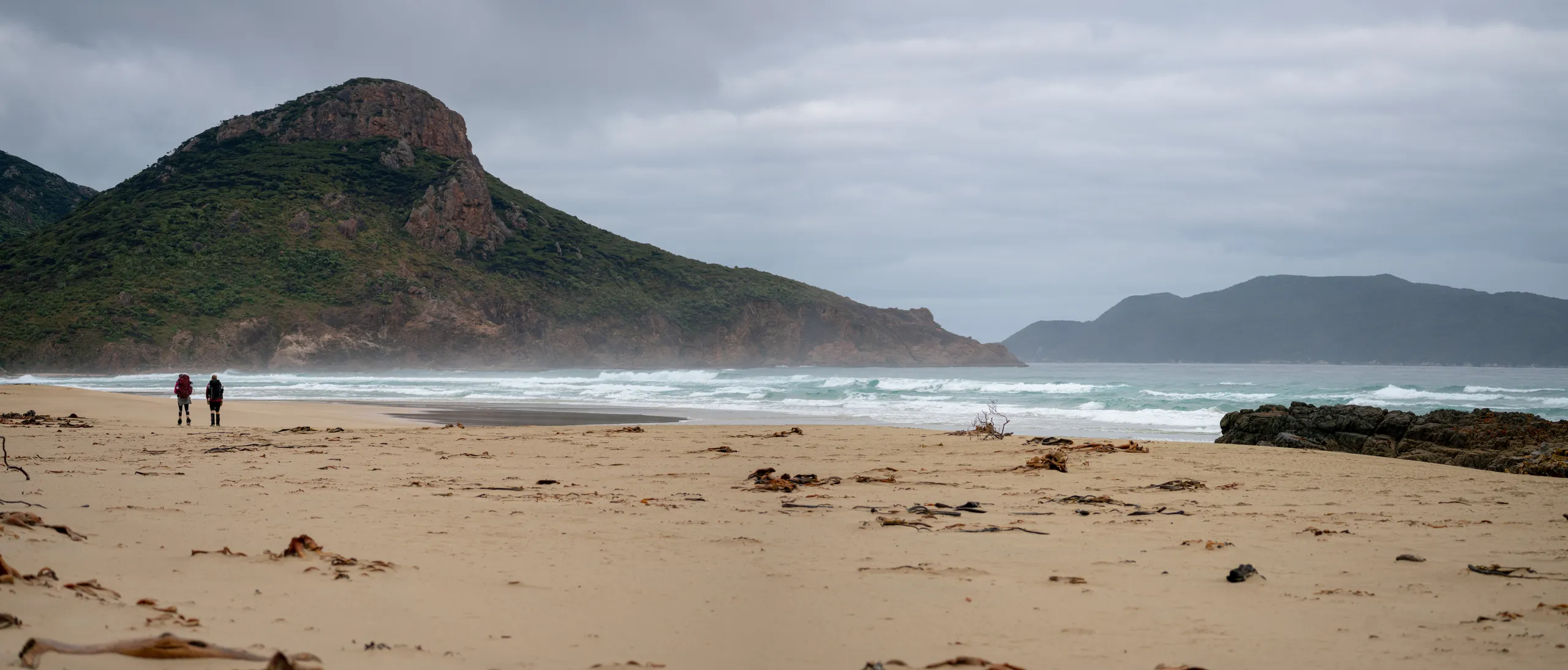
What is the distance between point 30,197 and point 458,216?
4039cm

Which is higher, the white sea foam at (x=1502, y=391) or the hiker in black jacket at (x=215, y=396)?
the hiker in black jacket at (x=215, y=396)

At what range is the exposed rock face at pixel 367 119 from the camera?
84312mm

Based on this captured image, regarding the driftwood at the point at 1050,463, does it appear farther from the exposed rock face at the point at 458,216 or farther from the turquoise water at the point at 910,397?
the exposed rock face at the point at 458,216

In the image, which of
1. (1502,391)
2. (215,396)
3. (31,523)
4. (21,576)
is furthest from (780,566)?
(1502,391)

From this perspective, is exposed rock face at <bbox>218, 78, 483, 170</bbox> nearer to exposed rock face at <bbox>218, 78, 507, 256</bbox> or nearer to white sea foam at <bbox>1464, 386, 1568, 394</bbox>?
exposed rock face at <bbox>218, 78, 507, 256</bbox>

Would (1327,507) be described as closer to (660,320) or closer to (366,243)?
(366,243)

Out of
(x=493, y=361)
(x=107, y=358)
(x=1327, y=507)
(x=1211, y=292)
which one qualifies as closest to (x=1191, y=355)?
(x=1211, y=292)

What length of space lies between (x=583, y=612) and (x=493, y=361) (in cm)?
7414

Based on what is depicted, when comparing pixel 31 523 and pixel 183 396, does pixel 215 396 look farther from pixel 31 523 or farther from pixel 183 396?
pixel 31 523

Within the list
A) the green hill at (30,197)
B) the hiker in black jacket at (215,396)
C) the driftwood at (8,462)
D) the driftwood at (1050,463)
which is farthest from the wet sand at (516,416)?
the green hill at (30,197)

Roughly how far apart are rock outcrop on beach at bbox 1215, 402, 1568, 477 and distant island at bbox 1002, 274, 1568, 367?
128 meters

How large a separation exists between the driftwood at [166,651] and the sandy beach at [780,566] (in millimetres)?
67

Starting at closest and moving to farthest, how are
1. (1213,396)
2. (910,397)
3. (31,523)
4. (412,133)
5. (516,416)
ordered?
(31,523) < (516,416) < (1213,396) < (910,397) < (412,133)

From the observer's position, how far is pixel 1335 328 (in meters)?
155
